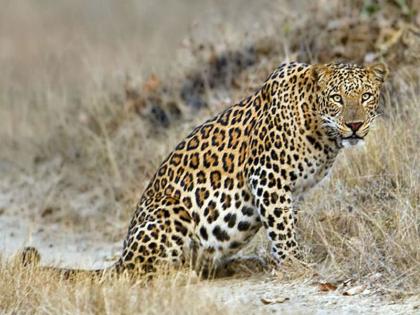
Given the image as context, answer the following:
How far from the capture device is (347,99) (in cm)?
871

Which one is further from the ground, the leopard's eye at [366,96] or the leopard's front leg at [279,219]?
the leopard's eye at [366,96]

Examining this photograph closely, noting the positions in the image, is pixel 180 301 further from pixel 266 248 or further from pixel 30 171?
pixel 30 171

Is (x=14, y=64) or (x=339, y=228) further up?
(x=14, y=64)

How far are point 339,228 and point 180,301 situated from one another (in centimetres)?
236

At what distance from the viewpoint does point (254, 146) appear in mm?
9148

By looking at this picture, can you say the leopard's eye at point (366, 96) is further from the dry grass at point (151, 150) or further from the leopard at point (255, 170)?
the dry grass at point (151, 150)

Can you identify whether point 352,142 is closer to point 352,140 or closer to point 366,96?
point 352,140

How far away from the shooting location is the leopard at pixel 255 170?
29.2 ft

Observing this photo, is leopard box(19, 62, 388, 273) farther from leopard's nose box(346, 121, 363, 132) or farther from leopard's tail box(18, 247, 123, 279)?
leopard's tail box(18, 247, 123, 279)

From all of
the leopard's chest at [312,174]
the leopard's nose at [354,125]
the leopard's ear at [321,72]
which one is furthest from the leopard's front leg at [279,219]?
the leopard's ear at [321,72]

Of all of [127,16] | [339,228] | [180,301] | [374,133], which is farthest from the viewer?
[127,16]

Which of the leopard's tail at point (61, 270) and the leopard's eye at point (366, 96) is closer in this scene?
the leopard's tail at point (61, 270)

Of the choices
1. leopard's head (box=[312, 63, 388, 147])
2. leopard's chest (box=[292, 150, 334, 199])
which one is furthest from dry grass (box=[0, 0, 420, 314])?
leopard's head (box=[312, 63, 388, 147])

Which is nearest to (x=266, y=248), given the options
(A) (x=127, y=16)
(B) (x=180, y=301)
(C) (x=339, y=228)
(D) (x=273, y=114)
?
(C) (x=339, y=228)
